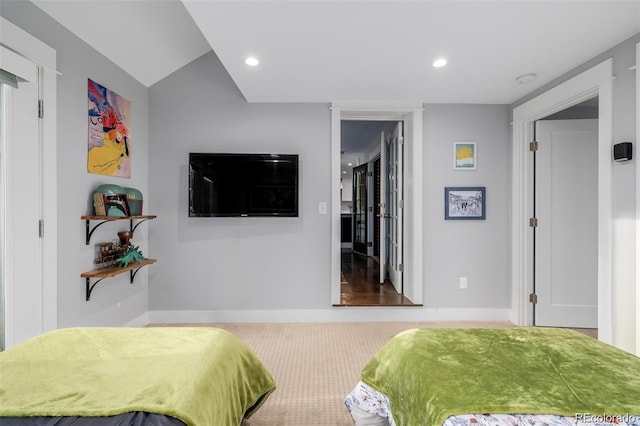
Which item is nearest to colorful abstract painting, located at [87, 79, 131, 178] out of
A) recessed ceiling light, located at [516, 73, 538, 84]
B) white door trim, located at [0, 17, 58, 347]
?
white door trim, located at [0, 17, 58, 347]

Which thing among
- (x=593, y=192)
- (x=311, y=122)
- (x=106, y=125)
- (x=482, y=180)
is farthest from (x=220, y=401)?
(x=593, y=192)

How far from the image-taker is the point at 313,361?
243cm

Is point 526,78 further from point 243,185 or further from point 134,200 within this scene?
point 134,200

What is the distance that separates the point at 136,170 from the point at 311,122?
1868mm

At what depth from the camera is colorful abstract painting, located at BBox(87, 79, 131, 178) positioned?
246cm

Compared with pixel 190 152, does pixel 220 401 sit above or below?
below

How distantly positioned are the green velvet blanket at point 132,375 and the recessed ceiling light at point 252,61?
2.00 m

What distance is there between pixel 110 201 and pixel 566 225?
14.1 feet

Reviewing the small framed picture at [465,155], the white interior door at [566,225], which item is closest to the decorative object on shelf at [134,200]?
the small framed picture at [465,155]

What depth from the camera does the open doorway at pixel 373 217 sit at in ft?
12.1

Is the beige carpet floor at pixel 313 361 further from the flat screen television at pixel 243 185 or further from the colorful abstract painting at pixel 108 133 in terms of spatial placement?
the colorful abstract painting at pixel 108 133

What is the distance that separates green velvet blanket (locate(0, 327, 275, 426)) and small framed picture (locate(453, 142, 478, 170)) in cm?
290

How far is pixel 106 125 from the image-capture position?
2.61 metres

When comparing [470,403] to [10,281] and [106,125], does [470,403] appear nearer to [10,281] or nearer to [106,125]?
[10,281]
